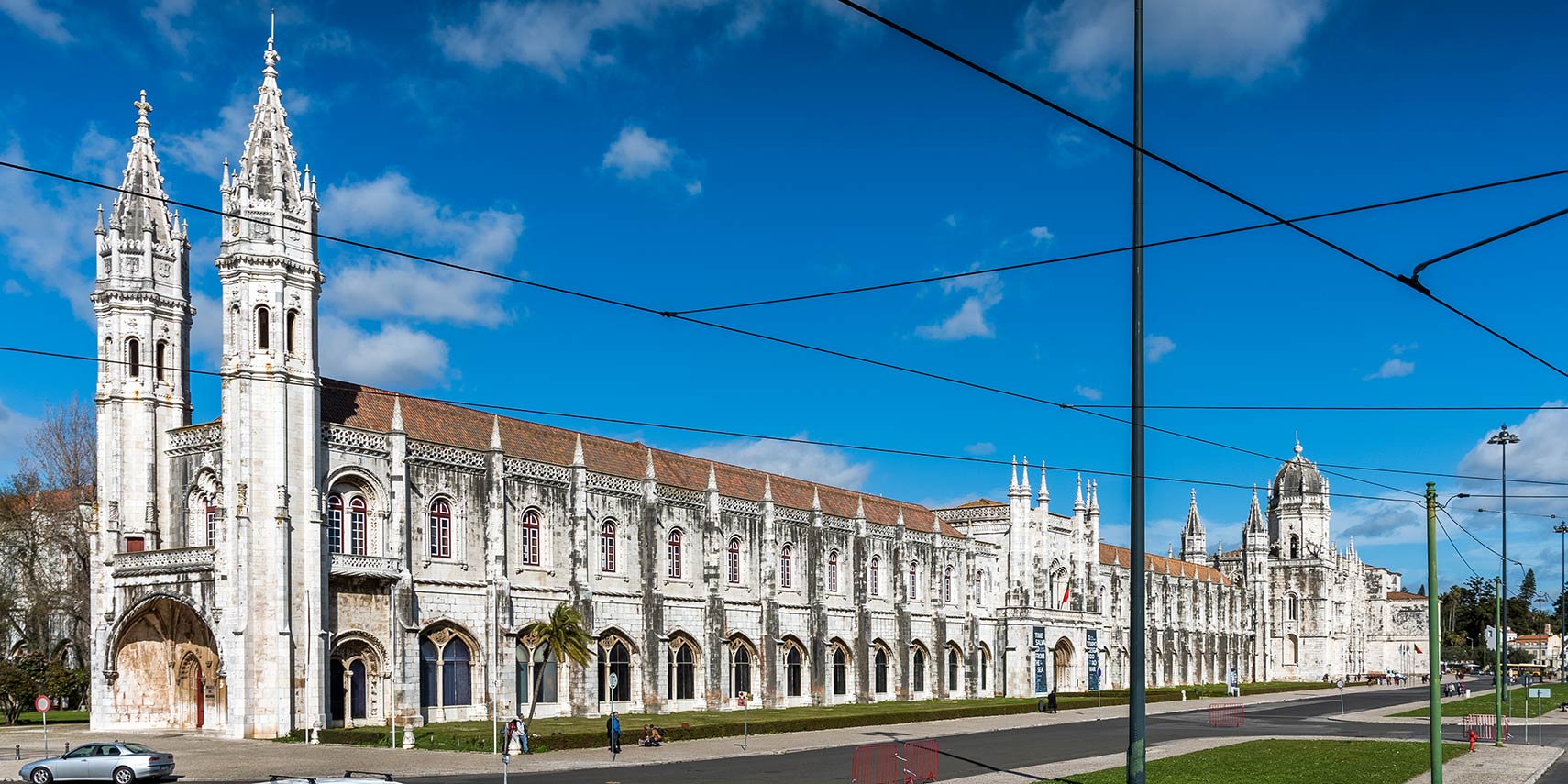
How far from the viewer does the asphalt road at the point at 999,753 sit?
3256 cm

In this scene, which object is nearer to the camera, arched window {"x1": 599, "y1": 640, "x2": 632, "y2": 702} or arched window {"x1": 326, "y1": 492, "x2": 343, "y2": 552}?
arched window {"x1": 326, "y1": 492, "x2": 343, "y2": 552}

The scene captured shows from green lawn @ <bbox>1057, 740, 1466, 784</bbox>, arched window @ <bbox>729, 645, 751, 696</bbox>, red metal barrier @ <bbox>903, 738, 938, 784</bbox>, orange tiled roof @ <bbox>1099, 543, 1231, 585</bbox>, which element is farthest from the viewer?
orange tiled roof @ <bbox>1099, 543, 1231, 585</bbox>

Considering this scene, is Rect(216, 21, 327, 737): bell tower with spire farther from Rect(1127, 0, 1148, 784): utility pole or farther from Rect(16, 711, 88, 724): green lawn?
Rect(1127, 0, 1148, 784): utility pole

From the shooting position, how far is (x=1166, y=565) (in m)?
114

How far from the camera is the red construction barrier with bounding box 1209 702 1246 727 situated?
58.5 meters

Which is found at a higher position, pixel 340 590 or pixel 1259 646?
pixel 340 590

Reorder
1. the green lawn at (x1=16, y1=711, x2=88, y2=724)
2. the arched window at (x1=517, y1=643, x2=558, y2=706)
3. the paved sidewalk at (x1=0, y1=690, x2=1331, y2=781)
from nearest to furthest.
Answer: the paved sidewalk at (x1=0, y1=690, x2=1331, y2=781)
the arched window at (x1=517, y1=643, x2=558, y2=706)
the green lawn at (x1=16, y1=711, x2=88, y2=724)

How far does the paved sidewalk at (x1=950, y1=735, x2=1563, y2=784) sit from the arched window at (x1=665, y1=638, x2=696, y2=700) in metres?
23.0

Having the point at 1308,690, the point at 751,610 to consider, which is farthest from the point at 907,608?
the point at 1308,690

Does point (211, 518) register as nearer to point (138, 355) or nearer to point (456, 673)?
point (138, 355)

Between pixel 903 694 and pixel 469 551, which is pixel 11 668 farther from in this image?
pixel 903 694

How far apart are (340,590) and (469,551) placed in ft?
19.4

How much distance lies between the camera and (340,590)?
46.4m

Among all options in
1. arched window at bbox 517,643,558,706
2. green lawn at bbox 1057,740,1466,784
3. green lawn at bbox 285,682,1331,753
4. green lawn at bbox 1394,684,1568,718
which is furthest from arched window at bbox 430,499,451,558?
green lawn at bbox 1394,684,1568,718
